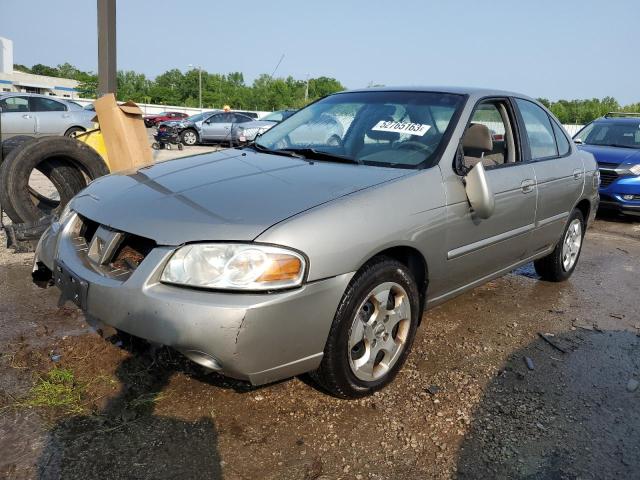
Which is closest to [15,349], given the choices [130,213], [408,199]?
[130,213]

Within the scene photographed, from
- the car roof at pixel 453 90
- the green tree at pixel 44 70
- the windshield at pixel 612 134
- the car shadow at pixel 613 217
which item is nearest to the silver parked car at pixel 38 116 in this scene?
the windshield at pixel 612 134

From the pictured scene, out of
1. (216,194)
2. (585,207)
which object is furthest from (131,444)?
(585,207)

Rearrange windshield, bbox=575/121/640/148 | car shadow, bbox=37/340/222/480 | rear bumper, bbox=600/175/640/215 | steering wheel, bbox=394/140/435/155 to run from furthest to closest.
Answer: windshield, bbox=575/121/640/148 → rear bumper, bbox=600/175/640/215 → steering wheel, bbox=394/140/435/155 → car shadow, bbox=37/340/222/480

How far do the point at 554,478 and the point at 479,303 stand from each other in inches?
85.2

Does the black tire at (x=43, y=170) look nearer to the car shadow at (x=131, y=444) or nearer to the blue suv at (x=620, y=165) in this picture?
the car shadow at (x=131, y=444)

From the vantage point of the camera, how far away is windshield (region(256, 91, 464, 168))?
10.5ft

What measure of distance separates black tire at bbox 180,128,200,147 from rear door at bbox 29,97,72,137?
699cm

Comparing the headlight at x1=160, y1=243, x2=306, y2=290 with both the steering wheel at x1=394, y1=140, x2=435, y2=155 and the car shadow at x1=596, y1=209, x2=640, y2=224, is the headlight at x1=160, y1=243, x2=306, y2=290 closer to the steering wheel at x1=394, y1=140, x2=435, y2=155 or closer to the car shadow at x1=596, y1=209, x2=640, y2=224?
the steering wheel at x1=394, y1=140, x2=435, y2=155

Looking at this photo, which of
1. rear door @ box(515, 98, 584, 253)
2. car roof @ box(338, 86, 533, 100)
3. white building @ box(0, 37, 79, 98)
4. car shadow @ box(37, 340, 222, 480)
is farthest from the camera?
white building @ box(0, 37, 79, 98)

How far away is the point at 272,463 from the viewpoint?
7.19ft

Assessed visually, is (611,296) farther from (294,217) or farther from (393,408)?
(294,217)

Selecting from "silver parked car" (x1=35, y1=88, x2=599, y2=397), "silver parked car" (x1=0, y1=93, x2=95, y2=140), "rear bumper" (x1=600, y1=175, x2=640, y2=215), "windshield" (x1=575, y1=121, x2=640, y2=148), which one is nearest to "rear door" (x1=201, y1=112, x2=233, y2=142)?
"silver parked car" (x1=0, y1=93, x2=95, y2=140)

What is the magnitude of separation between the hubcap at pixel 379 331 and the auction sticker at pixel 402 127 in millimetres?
1089

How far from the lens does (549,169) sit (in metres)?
4.12
